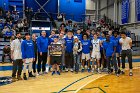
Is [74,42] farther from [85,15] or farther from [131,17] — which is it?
[85,15]

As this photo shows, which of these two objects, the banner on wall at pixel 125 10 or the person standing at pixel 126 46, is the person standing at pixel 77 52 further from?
the banner on wall at pixel 125 10

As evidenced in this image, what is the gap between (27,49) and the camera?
827 centimetres

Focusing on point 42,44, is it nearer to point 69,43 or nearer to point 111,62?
point 69,43

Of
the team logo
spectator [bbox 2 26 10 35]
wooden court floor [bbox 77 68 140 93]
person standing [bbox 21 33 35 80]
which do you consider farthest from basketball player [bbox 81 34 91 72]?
spectator [bbox 2 26 10 35]

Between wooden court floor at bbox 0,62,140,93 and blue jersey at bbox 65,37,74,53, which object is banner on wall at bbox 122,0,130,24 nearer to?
blue jersey at bbox 65,37,74,53

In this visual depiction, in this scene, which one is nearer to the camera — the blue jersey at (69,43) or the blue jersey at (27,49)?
the blue jersey at (27,49)

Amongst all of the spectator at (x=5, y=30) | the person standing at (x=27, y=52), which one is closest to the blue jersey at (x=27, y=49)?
the person standing at (x=27, y=52)

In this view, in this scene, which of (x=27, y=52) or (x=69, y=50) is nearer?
(x=27, y=52)

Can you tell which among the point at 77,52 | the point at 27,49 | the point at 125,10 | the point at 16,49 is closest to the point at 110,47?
the point at 77,52

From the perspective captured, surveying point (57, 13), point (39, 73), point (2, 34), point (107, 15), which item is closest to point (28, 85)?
point (39, 73)

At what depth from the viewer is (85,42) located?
394 inches

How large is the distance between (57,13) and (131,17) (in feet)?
24.6

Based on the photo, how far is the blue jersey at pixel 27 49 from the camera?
321 inches

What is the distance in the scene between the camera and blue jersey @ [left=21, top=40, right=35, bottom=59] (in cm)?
816
